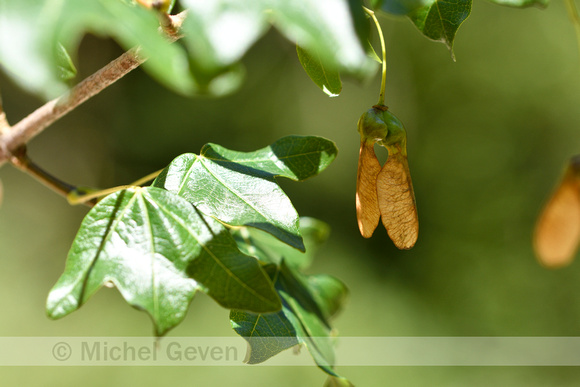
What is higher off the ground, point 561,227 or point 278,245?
point 561,227

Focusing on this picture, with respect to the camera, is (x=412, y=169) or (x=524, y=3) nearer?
(x=524, y=3)

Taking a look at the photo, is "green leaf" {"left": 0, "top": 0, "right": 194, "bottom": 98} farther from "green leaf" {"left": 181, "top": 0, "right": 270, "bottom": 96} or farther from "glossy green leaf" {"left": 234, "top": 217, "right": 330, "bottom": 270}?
"glossy green leaf" {"left": 234, "top": 217, "right": 330, "bottom": 270}

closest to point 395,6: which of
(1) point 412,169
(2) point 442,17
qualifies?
(2) point 442,17

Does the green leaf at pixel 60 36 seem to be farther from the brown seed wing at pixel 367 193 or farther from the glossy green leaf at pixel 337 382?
the glossy green leaf at pixel 337 382

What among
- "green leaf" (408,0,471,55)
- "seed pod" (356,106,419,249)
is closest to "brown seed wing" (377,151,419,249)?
"seed pod" (356,106,419,249)

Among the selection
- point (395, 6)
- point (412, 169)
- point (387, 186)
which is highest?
point (395, 6)

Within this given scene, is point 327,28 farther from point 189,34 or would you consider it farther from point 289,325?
point 289,325

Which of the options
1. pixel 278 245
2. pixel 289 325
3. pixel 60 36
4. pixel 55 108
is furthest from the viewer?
pixel 278 245
